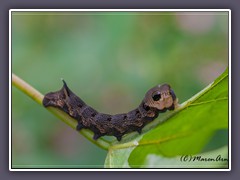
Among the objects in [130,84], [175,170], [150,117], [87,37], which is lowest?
[175,170]

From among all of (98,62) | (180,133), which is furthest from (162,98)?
(98,62)

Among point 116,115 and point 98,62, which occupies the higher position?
point 98,62

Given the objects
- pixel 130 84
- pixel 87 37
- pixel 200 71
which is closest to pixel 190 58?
pixel 200 71

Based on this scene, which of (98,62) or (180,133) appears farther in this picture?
(98,62)

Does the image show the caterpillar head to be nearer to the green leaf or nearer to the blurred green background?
the green leaf

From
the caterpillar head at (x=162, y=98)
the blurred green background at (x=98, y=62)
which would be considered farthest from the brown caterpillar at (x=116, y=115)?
the blurred green background at (x=98, y=62)

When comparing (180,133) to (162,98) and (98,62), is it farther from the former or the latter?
(98,62)
